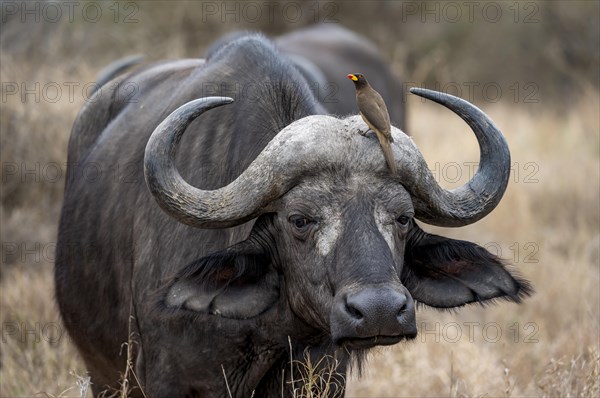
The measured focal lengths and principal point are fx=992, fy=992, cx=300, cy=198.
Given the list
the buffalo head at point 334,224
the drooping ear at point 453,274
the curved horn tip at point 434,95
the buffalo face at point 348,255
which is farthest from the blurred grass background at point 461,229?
the curved horn tip at point 434,95

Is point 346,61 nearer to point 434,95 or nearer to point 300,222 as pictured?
point 434,95

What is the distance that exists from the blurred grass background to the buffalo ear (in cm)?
85

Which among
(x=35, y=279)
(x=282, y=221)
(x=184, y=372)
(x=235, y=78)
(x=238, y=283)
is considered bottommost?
(x=35, y=279)

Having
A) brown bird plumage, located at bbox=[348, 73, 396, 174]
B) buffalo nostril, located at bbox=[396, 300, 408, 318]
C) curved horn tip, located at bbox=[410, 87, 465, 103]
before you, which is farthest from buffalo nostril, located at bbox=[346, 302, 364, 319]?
curved horn tip, located at bbox=[410, 87, 465, 103]

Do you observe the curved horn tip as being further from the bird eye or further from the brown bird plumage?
the bird eye

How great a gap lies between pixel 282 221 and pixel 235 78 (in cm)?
99

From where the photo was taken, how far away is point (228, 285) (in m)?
4.04

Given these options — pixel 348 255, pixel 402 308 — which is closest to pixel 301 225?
pixel 348 255

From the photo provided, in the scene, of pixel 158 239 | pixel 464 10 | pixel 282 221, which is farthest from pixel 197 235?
pixel 464 10

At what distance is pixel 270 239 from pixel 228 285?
253 mm

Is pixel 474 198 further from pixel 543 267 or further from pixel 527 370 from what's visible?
pixel 543 267

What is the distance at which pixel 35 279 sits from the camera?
7.31 meters

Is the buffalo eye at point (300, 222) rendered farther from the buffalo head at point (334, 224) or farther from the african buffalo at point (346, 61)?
the african buffalo at point (346, 61)

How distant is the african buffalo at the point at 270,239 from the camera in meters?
3.75
